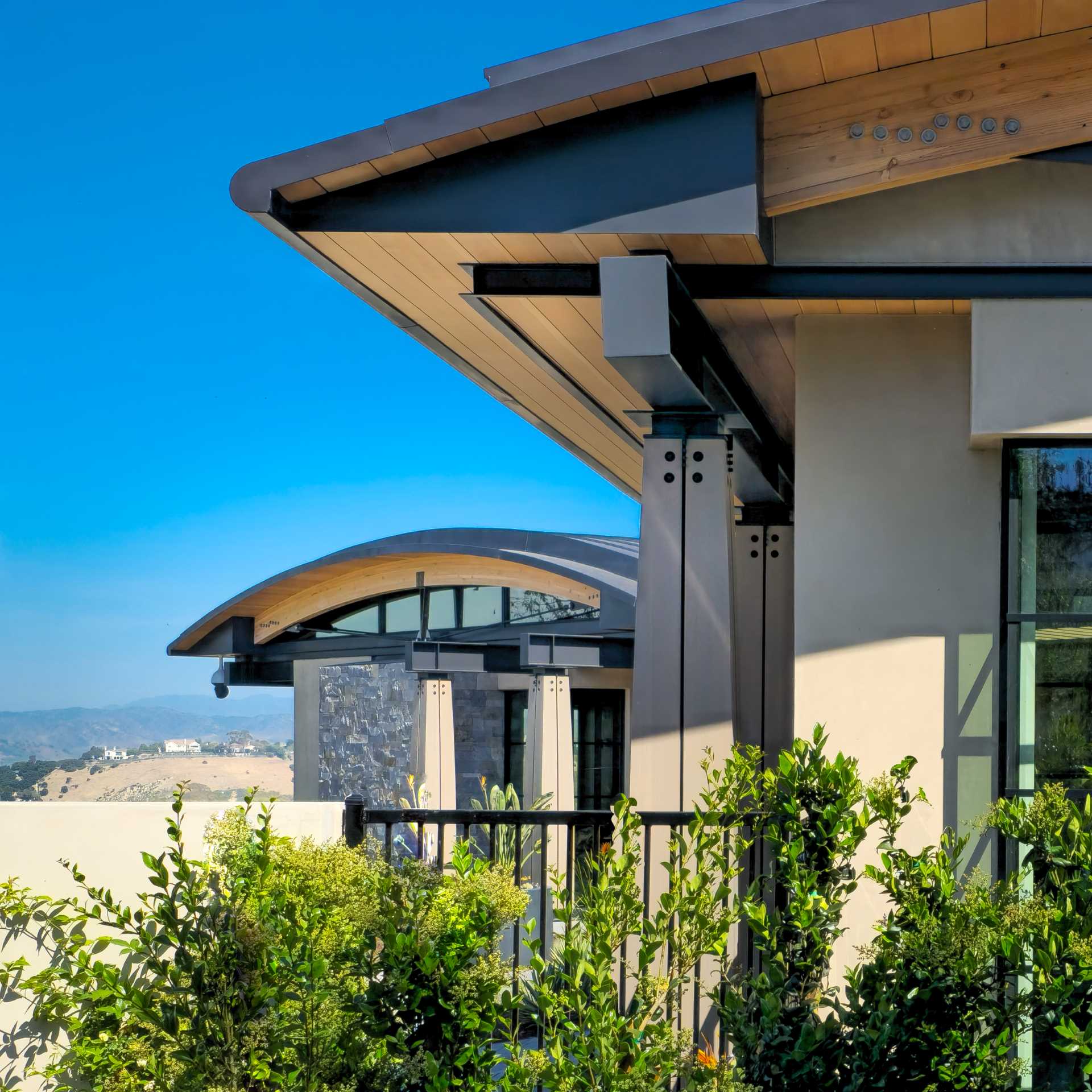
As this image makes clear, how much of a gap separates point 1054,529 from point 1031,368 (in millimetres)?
575

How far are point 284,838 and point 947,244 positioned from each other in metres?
2.94

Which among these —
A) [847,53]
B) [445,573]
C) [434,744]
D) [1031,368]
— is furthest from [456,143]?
[445,573]

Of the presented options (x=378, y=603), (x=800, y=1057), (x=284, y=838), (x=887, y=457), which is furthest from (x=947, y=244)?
(x=378, y=603)

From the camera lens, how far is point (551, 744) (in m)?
11.0

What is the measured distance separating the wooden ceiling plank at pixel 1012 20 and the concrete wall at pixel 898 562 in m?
1.04

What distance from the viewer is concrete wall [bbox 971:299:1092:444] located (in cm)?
386

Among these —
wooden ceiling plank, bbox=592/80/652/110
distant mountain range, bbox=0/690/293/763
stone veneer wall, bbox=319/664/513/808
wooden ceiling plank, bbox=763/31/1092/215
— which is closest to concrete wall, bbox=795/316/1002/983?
wooden ceiling plank, bbox=763/31/1092/215

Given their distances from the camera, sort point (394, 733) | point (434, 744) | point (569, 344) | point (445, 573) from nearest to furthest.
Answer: point (569, 344)
point (434, 744)
point (394, 733)
point (445, 573)

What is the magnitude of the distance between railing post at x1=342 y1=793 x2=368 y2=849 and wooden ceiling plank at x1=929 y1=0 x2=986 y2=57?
2911mm

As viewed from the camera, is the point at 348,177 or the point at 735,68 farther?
the point at 348,177

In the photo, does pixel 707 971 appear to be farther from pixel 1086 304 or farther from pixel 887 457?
pixel 1086 304

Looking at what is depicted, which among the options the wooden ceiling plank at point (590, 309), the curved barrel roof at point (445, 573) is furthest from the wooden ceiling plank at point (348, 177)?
the curved barrel roof at point (445, 573)

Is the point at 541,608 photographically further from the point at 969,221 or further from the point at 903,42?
the point at 903,42

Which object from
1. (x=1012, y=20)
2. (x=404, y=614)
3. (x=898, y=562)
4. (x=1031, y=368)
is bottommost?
(x=404, y=614)
